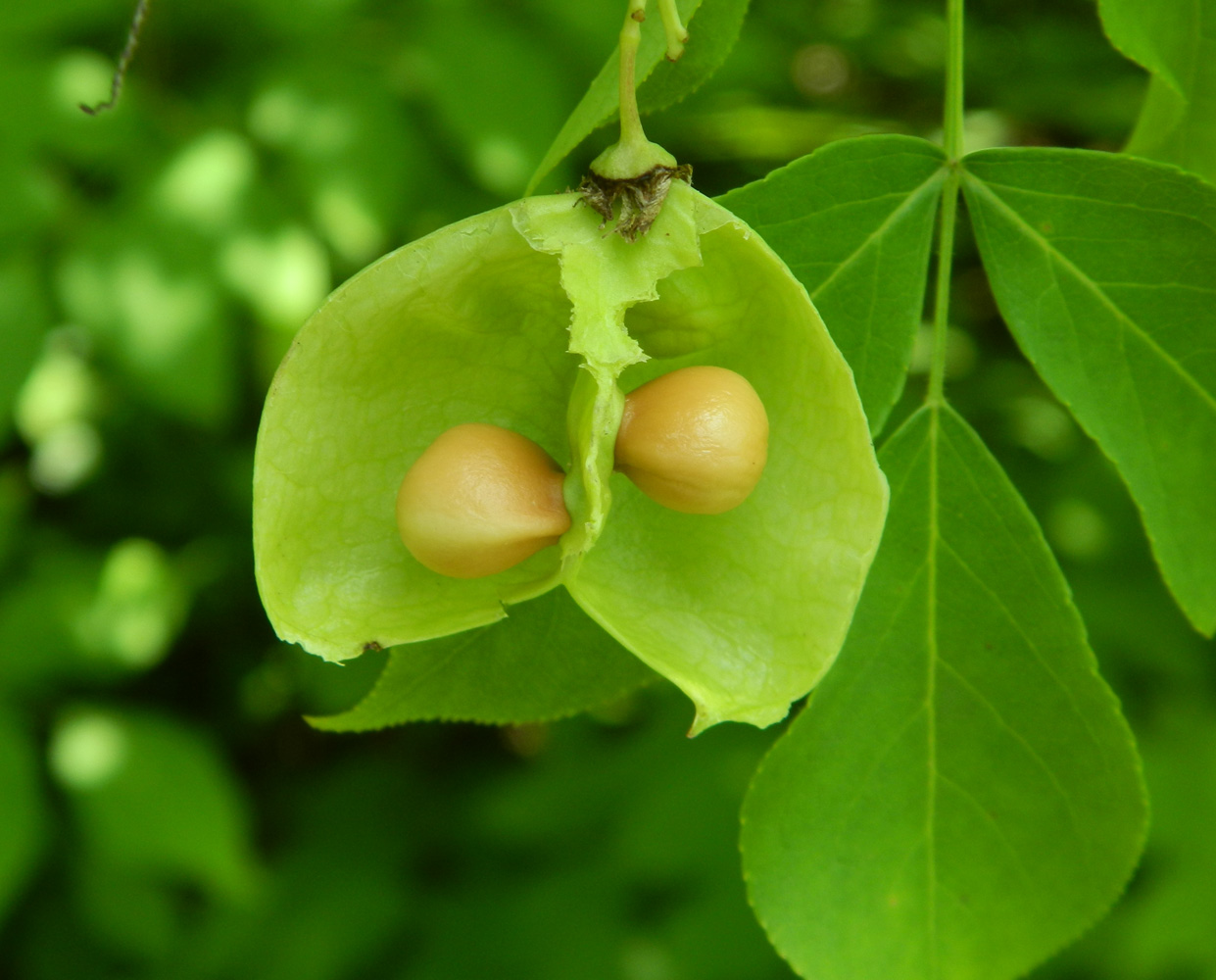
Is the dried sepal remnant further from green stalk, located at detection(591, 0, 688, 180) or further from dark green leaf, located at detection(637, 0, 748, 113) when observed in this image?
dark green leaf, located at detection(637, 0, 748, 113)

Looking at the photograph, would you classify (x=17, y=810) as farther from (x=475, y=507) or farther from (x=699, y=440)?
(x=699, y=440)

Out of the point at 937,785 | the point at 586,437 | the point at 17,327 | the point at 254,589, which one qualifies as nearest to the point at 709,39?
the point at 586,437

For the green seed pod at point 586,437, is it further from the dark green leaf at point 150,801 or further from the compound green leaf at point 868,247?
the dark green leaf at point 150,801

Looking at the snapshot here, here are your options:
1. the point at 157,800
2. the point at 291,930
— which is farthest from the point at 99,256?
the point at 291,930

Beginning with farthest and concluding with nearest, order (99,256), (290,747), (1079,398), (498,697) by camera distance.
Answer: (290,747), (99,256), (498,697), (1079,398)

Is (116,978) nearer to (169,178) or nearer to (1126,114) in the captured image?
(169,178)

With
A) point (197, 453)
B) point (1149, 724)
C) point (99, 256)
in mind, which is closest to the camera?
point (99, 256)
